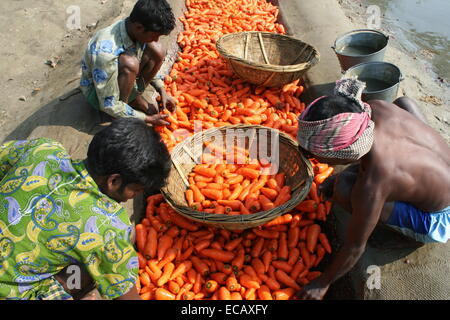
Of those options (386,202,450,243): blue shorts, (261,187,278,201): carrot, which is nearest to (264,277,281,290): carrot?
(261,187,278,201): carrot

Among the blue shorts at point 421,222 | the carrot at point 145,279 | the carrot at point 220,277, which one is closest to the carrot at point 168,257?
the carrot at point 145,279

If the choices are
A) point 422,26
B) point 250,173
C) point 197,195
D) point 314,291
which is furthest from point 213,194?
point 422,26

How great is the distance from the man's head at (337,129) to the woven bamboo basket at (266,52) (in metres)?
2.32

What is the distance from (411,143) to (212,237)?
172cm

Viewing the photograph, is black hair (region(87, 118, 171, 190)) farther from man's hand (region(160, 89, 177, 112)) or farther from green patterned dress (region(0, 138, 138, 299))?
man's hand (region(160, 89, 177, 112))

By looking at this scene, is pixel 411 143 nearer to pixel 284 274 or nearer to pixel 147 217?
pixel 284 274

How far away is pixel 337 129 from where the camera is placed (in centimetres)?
194

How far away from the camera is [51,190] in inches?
68.5

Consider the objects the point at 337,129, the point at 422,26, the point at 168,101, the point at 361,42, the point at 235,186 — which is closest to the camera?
the point at 337,129

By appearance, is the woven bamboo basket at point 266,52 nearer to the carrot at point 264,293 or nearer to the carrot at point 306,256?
the carrot at point 306,256

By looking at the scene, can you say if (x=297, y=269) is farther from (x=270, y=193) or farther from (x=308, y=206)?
(x=270, y=193)

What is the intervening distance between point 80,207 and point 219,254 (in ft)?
4.73

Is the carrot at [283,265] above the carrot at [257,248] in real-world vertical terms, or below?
below

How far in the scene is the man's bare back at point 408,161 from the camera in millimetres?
2053
